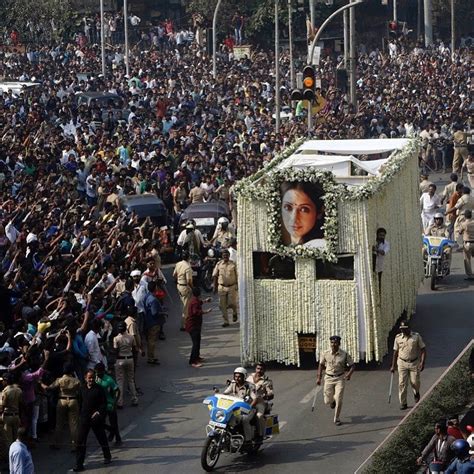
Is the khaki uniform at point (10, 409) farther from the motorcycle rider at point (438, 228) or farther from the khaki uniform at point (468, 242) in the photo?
the motorcycle rider at point (438, 228)

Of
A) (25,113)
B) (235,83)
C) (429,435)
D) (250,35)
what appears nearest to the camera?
(429,435)

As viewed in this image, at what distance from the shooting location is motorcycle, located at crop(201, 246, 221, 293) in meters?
28.7

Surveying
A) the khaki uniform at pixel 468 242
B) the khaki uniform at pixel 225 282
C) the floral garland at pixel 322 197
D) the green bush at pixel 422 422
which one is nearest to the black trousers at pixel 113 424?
the green bush at pixel 422 422

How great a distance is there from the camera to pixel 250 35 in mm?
69500

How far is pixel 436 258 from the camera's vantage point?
28719 millimetres

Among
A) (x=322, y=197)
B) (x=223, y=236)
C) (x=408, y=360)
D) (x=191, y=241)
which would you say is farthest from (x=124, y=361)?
(x=223, y=236)

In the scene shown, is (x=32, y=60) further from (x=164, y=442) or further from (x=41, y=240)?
(x=164, y=442)

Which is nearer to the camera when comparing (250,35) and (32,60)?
(32,60)

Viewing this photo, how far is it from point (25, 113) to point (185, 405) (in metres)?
Result: 21.6

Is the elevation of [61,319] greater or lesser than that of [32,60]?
lesser

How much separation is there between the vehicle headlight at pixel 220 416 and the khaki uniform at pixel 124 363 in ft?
9.33

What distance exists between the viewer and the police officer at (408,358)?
69.8 feet

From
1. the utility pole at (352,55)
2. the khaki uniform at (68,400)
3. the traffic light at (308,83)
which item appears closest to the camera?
the khaki uniform at (68,400)

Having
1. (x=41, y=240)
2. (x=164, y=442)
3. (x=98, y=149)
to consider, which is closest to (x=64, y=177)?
(x=98, y=149)
